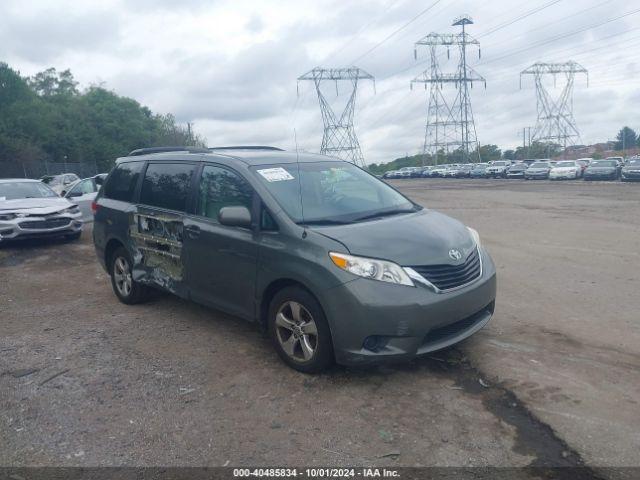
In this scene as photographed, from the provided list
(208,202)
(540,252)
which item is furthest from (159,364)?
(540,252)

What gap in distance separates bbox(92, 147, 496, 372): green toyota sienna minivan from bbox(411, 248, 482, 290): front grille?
0.01 meters

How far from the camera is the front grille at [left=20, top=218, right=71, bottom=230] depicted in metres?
11.1

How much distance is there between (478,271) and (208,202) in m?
2.56

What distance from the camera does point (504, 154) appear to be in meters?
98.4

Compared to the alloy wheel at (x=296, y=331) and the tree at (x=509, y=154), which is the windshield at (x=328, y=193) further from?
the tree at (x=509, y=154)

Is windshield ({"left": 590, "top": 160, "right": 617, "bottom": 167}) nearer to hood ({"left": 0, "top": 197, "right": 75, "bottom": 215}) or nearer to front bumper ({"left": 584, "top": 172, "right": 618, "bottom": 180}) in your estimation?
front bumper ({"left": 584, "top": 172, "right": 618, "bottom": 180})

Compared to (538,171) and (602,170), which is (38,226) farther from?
(538,171)

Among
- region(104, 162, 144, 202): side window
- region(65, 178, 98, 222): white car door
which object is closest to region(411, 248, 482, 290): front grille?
region(104, 162, 144, 202): side window

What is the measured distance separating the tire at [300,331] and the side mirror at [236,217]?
671 mm

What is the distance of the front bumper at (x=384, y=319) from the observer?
399 cm

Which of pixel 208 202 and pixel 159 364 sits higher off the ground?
pixel 208 202

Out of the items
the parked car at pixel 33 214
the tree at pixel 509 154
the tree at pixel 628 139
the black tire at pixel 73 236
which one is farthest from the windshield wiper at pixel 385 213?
the tree at pixel 628 139

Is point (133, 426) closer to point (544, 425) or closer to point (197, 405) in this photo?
point (197, 405)

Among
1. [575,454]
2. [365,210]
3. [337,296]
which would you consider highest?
[365,210]
